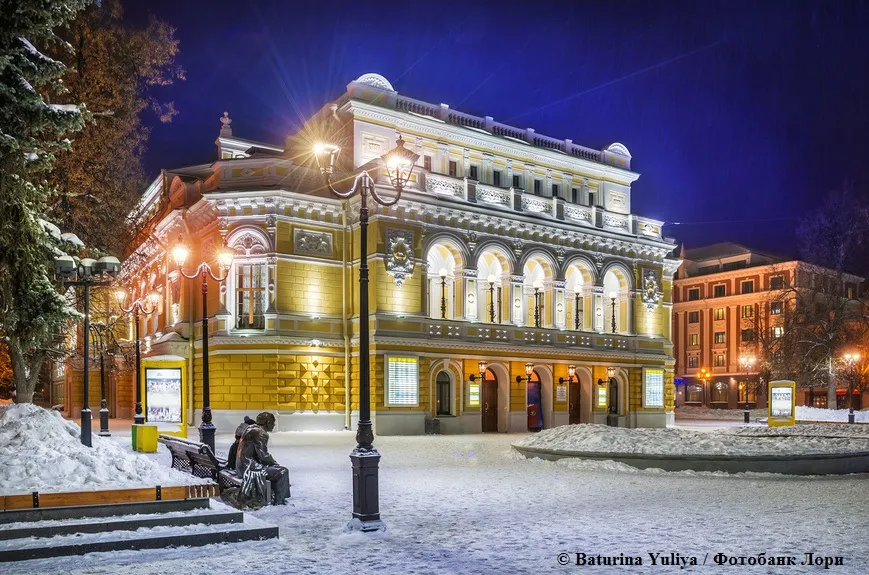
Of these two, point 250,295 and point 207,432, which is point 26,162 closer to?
point 207,432

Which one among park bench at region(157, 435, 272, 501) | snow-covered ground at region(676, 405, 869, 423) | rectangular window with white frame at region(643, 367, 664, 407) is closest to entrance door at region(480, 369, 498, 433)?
rectangular window with white frame at region(643, 367, 664, 407)

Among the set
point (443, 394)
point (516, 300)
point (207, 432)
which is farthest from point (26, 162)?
point (516, 300)

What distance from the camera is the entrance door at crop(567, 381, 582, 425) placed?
1684 inches

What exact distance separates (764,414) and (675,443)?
156 feet

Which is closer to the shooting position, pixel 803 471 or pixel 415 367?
pixel 803 471

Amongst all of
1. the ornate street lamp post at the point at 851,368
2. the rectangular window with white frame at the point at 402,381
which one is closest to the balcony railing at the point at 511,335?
the rectangular window with white frame at the point at 402,381

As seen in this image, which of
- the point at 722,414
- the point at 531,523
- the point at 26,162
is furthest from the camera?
the point at 722,414

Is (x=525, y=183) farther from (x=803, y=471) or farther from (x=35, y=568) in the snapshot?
(x=35, y=568)

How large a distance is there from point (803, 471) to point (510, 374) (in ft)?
72.1

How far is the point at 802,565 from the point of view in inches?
353

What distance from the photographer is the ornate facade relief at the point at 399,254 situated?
3584 cm

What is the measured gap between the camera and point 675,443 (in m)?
19.5

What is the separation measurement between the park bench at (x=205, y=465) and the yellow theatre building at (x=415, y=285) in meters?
16.9

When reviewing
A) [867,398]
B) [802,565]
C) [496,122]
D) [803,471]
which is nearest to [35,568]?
[802,565]
